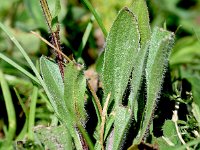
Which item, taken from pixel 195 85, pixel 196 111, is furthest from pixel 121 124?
pixel 195 85

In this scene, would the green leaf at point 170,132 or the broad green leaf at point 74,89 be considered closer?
the broad green leaf at point 74,89

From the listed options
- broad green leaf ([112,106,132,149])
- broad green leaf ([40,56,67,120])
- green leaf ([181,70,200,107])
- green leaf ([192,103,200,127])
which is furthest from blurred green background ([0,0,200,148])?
broad green leaf ([112,106,132,149])

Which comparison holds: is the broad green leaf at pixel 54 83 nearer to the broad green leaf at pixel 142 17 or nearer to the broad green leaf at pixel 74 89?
the broad green leaf at pixel 74 89

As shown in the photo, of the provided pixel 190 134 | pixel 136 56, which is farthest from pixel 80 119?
pixel 190 134

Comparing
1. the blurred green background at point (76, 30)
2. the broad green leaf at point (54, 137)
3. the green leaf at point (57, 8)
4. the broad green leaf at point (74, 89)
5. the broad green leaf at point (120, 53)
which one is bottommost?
the broad green leaf at point (54, 137)

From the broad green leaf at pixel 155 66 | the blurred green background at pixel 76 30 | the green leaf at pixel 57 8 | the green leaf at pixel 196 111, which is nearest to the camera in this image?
the broad green leaf at pixel 155 66

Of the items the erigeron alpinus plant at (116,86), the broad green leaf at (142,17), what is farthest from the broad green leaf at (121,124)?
the broad green leaf at (142,17)
